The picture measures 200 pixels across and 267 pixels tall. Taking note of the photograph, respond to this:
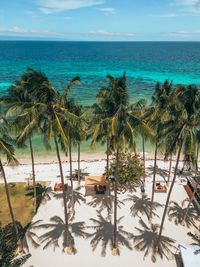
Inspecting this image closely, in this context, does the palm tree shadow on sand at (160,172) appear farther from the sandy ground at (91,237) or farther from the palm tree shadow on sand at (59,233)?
the palm tree shadow on sand at (59,233)

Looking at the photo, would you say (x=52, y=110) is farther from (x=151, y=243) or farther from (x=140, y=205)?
(x=140, y=205)

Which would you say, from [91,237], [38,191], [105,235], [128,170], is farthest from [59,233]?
[128,170]

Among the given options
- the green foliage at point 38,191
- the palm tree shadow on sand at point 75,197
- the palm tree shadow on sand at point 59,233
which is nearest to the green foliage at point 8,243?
the palm tree shadow on sand at point 59,233

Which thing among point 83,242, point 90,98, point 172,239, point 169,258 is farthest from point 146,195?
point 90,98

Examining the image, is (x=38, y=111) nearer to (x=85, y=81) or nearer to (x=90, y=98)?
(x=90, y=98)

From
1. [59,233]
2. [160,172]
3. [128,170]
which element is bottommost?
[59,233]

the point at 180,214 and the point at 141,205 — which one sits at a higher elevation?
the point at 141,205

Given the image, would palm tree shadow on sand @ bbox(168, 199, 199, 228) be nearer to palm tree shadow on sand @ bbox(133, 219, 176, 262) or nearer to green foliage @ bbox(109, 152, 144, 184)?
palm tree shadow on sand @ bbox(133, 219, 176, 262)
